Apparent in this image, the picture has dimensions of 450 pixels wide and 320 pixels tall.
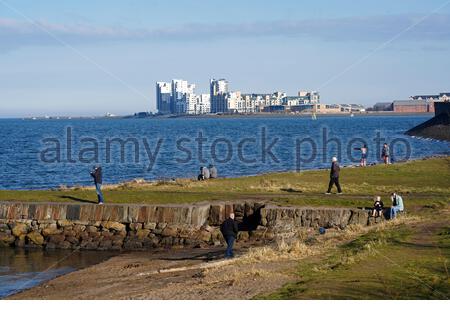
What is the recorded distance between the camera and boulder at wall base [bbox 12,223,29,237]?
1244 inches

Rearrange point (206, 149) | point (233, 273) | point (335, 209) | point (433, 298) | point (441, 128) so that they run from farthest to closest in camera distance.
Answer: point (441, 128) → point (206, 149) → point (335, 209) → point (233, 273) → point (433, 298)

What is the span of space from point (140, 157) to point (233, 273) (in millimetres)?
66520

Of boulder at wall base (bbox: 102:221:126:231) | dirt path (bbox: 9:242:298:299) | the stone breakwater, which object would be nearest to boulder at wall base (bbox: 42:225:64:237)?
the stone breakwater

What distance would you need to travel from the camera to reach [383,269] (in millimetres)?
19406

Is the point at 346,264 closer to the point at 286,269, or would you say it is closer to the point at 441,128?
the point at 286,269

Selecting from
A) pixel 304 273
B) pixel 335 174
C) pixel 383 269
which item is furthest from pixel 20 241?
pixel 383 269

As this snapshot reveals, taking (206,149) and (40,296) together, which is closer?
(40,296)

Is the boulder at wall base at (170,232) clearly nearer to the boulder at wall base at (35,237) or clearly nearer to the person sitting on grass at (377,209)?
the boulder at wall base at (35,237)

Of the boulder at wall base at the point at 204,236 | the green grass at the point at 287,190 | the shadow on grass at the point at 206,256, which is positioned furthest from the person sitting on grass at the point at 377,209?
the boulder at wall base at the point at 204,236

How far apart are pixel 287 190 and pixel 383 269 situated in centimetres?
1638

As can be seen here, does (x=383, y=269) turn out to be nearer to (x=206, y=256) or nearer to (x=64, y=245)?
(x=206, y=256)

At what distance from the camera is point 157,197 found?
3350 cm

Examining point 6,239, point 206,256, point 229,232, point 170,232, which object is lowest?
point 6,239

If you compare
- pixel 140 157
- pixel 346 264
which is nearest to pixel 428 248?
pixel 346 264
